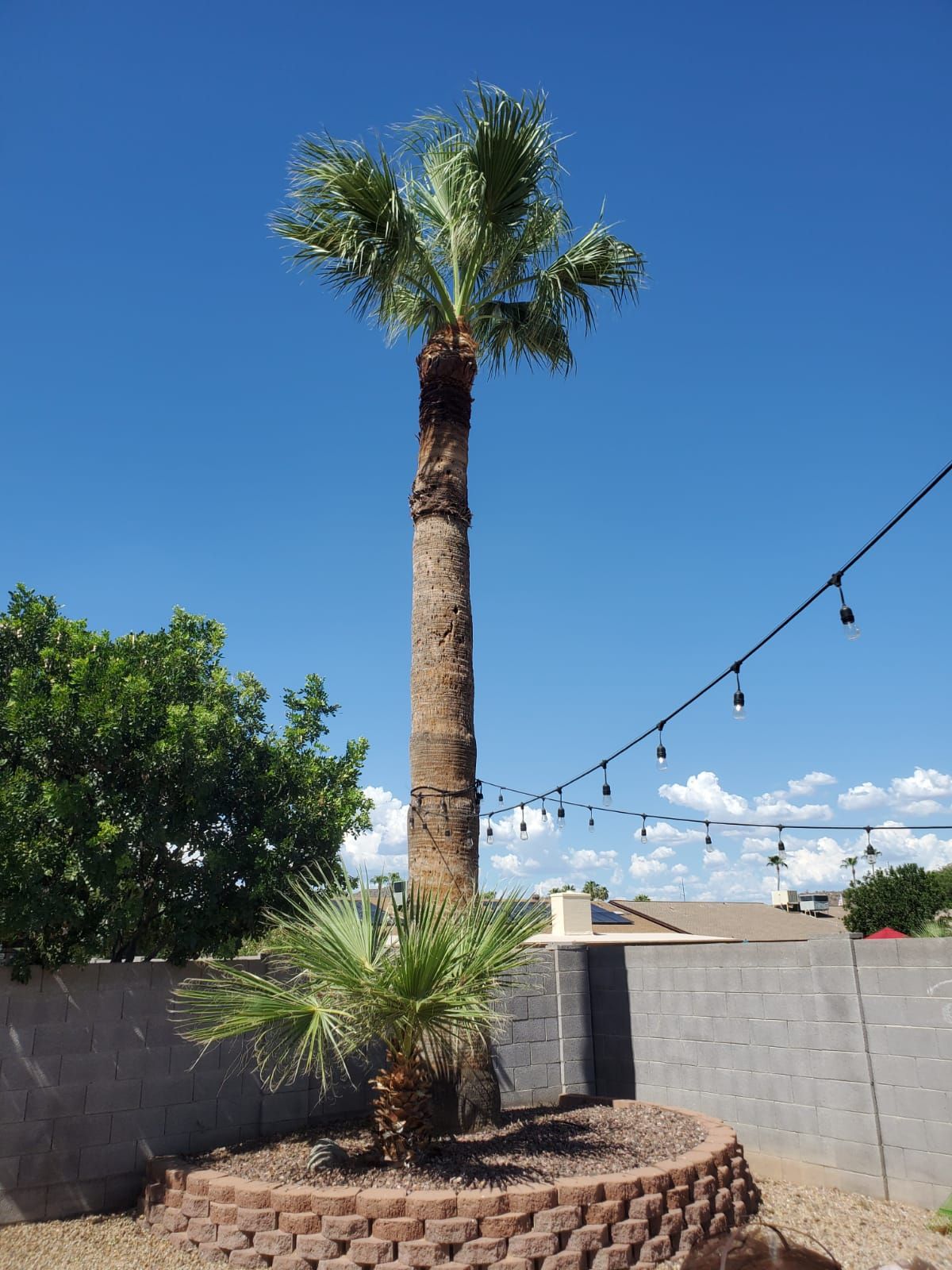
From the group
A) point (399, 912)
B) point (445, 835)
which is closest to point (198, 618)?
point (445, 835)

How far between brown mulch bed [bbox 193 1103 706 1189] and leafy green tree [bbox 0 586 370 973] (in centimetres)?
199

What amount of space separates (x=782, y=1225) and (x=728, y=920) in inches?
1013

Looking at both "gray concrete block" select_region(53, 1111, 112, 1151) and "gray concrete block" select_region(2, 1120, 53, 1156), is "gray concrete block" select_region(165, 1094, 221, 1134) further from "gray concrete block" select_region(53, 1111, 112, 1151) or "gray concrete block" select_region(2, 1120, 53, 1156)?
"gray concrete block" select_region(2, 1120, 53, 1156)

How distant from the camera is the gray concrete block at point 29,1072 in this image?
6539 millimetres

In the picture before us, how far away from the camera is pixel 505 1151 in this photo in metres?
6.33

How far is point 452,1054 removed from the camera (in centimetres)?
671

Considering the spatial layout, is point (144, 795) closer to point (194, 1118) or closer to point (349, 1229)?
point (194, 1118)

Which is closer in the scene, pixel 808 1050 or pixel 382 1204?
pixel 382 1204

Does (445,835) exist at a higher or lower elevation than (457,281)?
lower

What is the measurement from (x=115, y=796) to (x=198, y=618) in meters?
2.86

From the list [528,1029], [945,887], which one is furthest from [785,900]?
A: [528,1029]

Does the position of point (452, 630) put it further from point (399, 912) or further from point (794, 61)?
point (794, 61)

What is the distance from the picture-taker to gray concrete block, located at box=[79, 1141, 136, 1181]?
6.70m

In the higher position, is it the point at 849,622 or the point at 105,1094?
the point at 849,622
